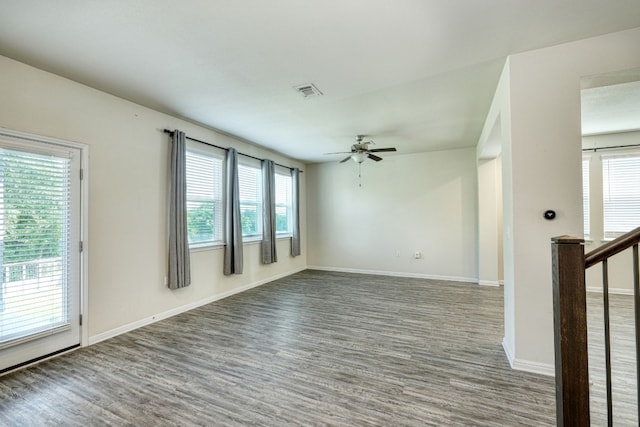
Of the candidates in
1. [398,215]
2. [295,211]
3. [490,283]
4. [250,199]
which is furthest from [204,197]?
[490,283]

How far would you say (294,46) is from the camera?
2.36 metres

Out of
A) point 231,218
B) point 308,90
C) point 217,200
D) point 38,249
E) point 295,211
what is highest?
point 308,90

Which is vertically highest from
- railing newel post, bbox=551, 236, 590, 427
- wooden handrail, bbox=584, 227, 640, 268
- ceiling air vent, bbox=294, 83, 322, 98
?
ceiling air vent, bbox=294, 83, 322, 98

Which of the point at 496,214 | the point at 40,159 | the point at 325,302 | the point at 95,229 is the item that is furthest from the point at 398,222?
the point at 40,159

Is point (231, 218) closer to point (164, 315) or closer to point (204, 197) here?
point (204, 197)

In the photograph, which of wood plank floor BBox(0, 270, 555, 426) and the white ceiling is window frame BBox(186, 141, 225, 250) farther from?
wood plank floor BBox(0, 270, 555, 426)

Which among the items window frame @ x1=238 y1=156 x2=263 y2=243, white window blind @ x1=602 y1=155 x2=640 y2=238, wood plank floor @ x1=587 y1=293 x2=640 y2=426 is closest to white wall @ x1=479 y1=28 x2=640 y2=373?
wood plank floor @ x1=587 y1=293 x2=640 y2=426

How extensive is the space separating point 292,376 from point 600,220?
561 cm

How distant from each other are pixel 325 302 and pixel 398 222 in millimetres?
2836

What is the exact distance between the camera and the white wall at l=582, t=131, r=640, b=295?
4.60 metres

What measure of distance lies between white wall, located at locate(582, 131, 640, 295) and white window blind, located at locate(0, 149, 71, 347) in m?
7.32

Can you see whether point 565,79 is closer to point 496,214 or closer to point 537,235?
point 537,235

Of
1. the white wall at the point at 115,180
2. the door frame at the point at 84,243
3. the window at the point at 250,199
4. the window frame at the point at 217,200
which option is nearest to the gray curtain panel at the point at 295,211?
the window at the point at 250,199

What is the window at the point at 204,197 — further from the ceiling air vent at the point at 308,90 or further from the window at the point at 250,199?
the ceiling air vent at the point at 308,90
